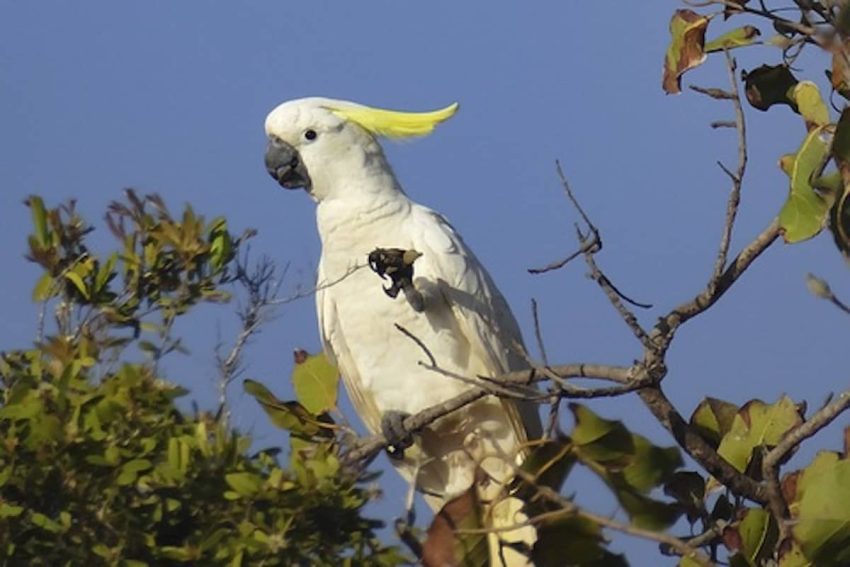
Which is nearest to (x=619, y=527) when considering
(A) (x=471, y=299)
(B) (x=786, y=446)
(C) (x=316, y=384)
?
(B) (x=786, y=446)

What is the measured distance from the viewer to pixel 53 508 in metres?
2.10

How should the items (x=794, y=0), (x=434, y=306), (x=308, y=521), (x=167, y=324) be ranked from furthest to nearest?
(x=434, y=306) → (x=167, y=324) → (x=308, y=521) → (x=794, y=0)

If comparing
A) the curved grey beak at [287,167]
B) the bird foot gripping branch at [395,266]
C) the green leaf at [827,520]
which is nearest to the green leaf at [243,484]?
the green leaf at [827,520]

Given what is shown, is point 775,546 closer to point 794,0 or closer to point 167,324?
point 794,0

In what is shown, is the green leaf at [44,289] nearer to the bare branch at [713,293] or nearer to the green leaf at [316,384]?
the green leaf at [316,384]

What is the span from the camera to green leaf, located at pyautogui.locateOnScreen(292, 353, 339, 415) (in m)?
2.72

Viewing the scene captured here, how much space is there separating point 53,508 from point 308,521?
0.38m

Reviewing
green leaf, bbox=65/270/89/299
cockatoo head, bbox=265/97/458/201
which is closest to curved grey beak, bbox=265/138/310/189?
cockatoo head, bbox=265/97/458/201

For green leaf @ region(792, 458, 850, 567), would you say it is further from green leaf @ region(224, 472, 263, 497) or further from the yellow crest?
the yellow crest

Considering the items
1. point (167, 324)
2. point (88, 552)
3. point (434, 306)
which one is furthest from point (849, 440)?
point (434, 306)

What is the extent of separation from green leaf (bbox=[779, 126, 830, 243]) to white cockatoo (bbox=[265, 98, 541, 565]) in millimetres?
1583

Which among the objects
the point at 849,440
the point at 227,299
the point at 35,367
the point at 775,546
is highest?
the point at 227,299

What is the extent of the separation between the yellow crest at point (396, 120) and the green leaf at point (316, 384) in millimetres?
1122

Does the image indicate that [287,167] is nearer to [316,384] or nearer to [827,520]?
[316,384]
